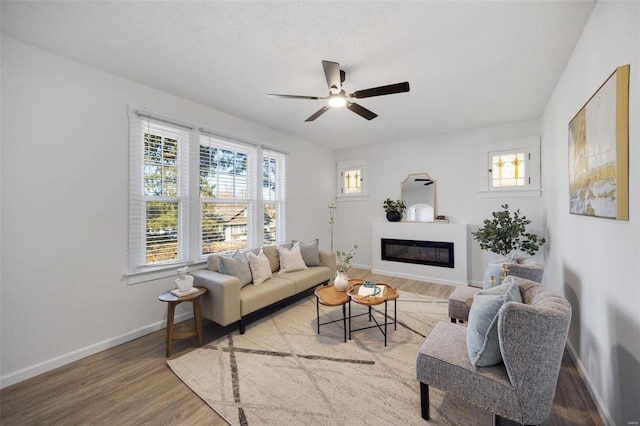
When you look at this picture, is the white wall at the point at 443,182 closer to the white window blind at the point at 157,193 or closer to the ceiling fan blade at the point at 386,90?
the ceiling fan blade at the point at 386,90

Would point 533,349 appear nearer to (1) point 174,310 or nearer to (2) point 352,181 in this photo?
(1) point 174,310

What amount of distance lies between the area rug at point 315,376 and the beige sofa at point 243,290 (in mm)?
271

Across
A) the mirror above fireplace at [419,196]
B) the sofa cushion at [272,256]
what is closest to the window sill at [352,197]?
the mirror above fireplace at [419,196]

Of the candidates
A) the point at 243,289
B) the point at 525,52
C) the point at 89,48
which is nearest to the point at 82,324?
the point at 243,289

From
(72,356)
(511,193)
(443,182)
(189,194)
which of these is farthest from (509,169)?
(72,356)

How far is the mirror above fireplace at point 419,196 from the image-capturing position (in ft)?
16.3

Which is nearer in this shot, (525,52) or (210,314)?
(525,52)

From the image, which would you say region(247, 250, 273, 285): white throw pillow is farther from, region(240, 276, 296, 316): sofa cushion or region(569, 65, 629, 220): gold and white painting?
region(569, 65, 629, 220): gold and white painting

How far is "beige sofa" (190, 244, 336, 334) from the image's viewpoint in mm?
2680

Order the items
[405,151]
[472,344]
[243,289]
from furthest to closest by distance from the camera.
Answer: [405,151], [243,289], [472,344]

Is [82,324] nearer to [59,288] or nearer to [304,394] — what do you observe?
[59,288]

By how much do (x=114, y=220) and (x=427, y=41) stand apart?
3518mm

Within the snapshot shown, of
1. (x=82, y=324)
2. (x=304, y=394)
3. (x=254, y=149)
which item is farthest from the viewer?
(x=254, y=149)

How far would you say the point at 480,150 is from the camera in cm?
447
